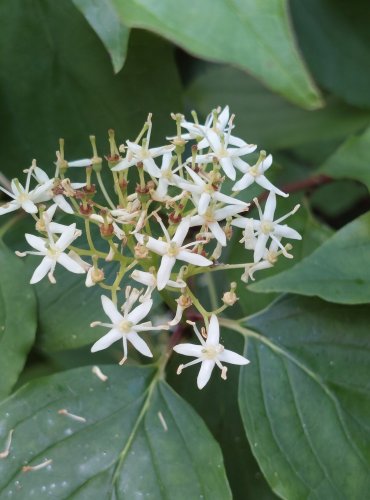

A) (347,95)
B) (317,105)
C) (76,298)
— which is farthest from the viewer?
(347,95)

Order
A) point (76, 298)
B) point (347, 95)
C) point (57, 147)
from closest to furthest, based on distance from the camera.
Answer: point (76, 298) → point (57, 147) → point (347, 95)

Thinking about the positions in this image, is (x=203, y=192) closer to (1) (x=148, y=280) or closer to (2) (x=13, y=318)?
(1) (x=148, y=280)

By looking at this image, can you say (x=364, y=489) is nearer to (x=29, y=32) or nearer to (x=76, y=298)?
(x=76, y=298)

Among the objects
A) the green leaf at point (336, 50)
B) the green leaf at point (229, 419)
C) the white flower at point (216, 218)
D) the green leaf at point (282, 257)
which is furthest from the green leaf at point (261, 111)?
the white flower at point (216, 218)

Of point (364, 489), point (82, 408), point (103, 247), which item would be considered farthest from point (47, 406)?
point (364, 489)

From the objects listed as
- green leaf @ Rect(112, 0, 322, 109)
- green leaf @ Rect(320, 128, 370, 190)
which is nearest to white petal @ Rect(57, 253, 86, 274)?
green leaf @ Rect(112, 0, 322, 109)
